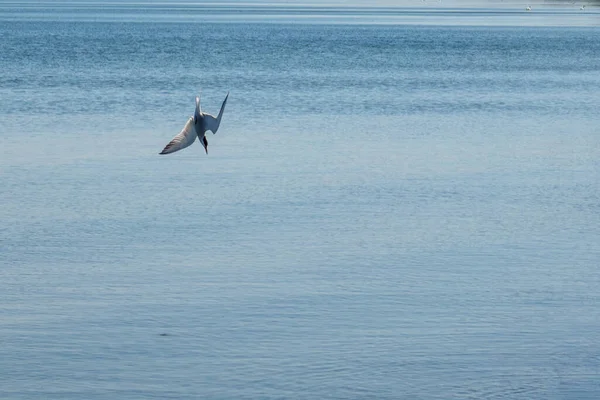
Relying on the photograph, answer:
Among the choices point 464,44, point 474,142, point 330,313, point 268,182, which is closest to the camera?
point 330,313

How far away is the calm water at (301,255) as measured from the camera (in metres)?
11.0

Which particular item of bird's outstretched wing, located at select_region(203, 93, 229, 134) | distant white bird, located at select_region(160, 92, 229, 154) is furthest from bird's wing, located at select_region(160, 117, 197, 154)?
bird's outstretched wing, located at select_region(203, 93, 229, 134)

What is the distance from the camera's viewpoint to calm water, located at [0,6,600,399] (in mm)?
10961

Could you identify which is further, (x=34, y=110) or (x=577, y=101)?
(x=577, y=101)

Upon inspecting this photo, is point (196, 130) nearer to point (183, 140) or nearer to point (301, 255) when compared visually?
point (183, 140)

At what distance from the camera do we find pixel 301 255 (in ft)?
50.3

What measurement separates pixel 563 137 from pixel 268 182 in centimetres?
1041

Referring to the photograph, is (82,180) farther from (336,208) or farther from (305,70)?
(305,70)

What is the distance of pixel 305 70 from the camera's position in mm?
59438

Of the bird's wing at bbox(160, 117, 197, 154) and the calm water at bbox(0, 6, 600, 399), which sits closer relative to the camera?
the bird's wing at bbox(160, 117, 197, 154)

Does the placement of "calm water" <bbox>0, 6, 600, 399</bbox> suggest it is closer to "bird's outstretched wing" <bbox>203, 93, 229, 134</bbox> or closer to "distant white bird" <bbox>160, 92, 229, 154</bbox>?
"distant white bird" <bbox>160, 92, 229, 154</bbox>

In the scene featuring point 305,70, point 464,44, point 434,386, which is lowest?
point 464,44

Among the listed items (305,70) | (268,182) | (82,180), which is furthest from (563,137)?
(305,70)

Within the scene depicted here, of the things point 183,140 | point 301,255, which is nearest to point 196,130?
point 183,140
